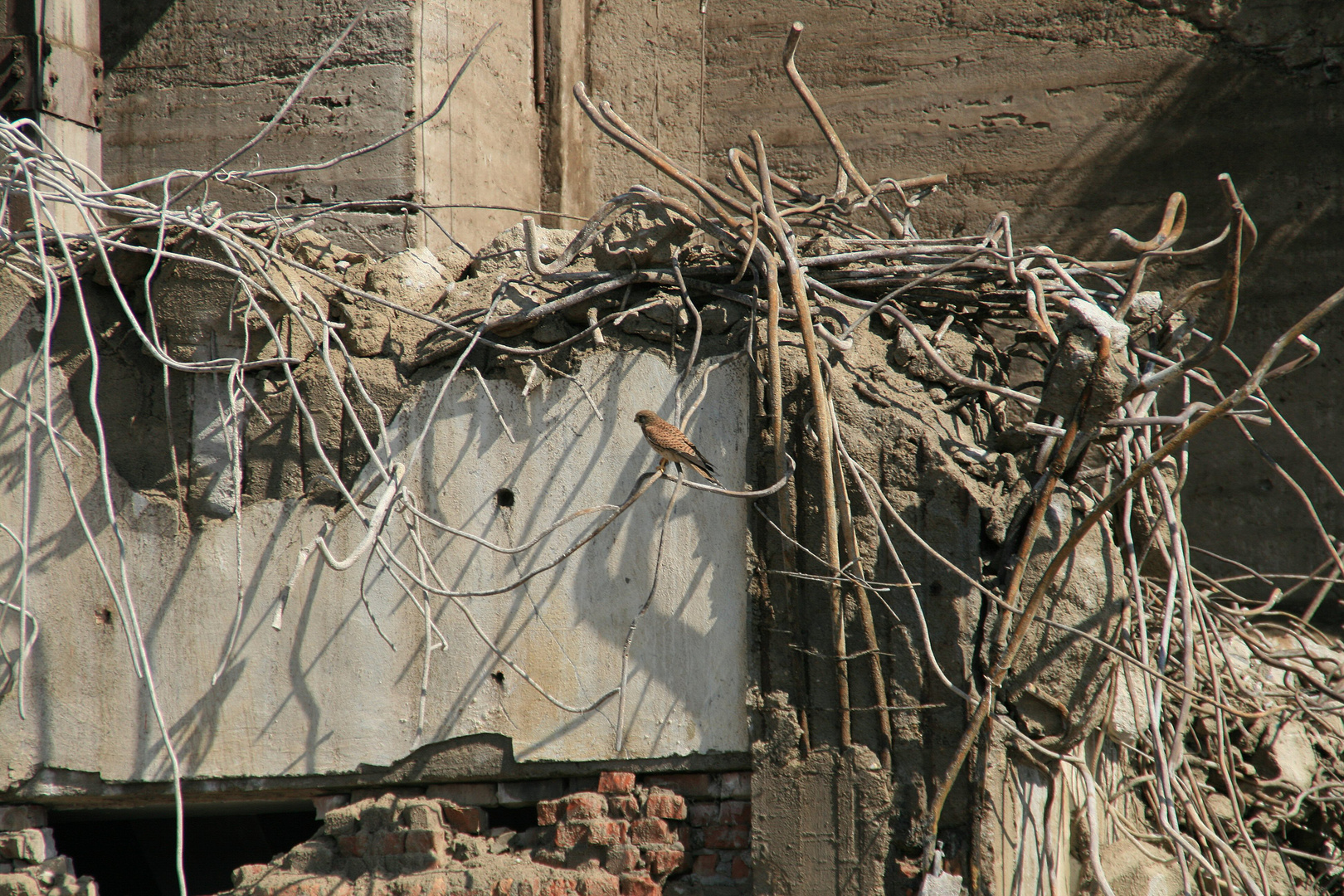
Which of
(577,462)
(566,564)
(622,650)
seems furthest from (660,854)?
(577,462)

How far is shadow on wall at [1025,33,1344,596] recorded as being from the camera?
238 inches

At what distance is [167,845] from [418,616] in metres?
2.67

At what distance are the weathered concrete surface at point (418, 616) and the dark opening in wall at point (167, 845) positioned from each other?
1.19m

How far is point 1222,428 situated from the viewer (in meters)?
6.18

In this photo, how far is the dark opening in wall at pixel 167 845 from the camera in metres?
5.30

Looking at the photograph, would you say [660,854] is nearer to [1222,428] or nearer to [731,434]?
[731,434]

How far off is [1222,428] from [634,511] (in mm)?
3921

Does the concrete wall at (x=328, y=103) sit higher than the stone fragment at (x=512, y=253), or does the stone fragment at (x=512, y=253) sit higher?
the concrete wall at (x=328, y=103)

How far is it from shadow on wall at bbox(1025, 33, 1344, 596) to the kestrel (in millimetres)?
3719

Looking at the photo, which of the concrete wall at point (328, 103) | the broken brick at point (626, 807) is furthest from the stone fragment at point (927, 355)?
the concrete wall at point (328, 103)

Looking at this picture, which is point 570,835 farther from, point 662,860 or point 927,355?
point 927,355

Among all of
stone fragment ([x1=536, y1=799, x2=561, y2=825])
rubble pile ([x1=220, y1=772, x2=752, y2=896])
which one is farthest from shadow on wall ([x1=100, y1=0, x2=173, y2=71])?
stone fragment ([x1=536, y1=799, x2=561, y2=825])

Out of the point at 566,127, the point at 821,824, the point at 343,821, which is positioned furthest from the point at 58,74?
the point at 821,824

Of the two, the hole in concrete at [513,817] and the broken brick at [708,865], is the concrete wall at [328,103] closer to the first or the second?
the hole in concrete at [513,817]
